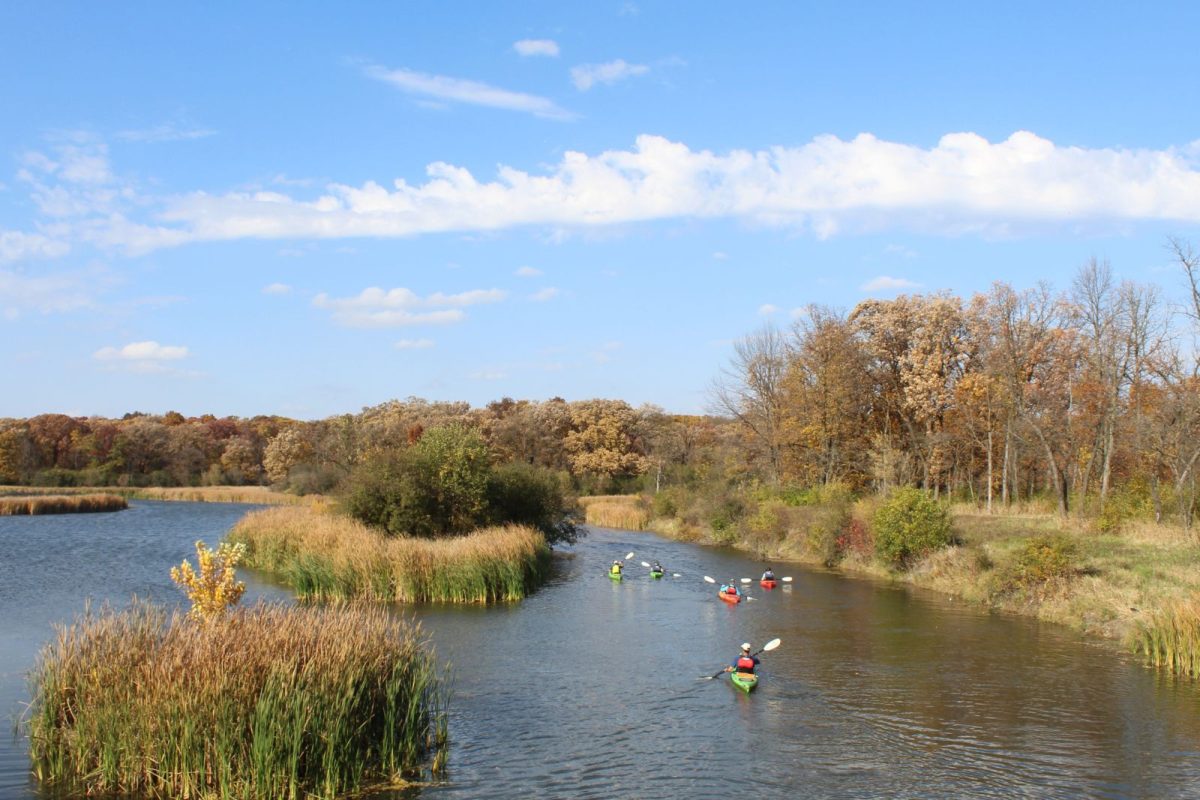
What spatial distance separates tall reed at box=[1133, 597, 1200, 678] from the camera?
19.2m

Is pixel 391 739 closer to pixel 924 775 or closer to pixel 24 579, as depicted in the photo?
pixel 924 775

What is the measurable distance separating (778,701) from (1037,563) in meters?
13.1

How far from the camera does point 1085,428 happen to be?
40.7 m

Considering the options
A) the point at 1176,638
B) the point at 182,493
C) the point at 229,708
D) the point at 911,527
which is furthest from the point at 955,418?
the point at 182,493

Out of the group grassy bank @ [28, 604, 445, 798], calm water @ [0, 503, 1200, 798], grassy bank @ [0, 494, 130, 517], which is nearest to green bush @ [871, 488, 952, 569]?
calm water @ [0, 503, 1200, 798]

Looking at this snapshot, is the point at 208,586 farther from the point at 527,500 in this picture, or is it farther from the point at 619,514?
the point at 619,514

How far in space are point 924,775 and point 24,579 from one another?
94.2 feet

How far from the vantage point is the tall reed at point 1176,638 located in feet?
63.0

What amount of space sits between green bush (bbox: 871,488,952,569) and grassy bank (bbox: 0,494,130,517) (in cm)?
5207

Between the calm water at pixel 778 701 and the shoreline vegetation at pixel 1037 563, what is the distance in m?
1.00

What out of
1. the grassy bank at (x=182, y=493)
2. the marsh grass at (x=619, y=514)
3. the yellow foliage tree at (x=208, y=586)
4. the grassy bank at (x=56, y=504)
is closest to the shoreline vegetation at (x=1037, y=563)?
the marsh grass at (x=619, y=514)

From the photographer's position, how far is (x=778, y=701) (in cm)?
1722

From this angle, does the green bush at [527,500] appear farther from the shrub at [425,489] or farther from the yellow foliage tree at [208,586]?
the yellow foliage tree at [208,586]

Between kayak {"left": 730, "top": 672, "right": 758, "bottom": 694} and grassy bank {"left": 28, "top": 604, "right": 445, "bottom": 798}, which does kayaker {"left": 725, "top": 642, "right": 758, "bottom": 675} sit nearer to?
kayak {"left": 730, "top": 672, "right": 758, "bottom": 694}
